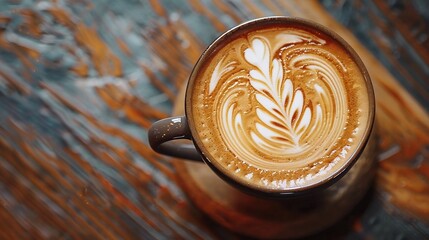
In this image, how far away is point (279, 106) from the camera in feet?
3.26

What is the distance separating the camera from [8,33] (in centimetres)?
121

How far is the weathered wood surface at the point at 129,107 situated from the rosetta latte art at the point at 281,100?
0.15m

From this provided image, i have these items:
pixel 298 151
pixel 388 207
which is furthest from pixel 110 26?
pixel 388 207

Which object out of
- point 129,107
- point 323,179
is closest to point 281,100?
point 323,179

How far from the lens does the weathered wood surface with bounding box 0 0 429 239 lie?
1107mm

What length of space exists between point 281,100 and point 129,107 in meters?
0.29

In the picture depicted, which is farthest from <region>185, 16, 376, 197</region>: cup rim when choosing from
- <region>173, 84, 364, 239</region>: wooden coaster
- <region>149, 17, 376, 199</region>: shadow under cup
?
<region>173, 84, 364, 239</region>: wooden coaster

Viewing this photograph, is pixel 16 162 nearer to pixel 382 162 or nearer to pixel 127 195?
pixel 127 195

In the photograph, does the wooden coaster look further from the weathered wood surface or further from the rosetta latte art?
the rosetta latte art

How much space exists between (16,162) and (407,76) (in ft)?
2.09

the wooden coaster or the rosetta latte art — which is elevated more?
the rosetta latte art

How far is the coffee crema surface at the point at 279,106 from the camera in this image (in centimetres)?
96

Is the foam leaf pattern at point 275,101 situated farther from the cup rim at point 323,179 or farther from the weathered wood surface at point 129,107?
the weathered wood surface at point 129,107

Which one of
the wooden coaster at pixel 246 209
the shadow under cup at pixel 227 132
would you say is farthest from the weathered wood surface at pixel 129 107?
the shadow under cup at pixel 227 132
